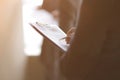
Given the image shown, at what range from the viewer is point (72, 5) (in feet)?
4.04

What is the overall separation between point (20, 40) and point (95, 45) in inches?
33.7

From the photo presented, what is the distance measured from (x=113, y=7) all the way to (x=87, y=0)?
0.07 meters

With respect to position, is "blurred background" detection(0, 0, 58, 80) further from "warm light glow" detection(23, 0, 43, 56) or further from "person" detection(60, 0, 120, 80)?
Result: "person" detection(60, 0, 120, 80)

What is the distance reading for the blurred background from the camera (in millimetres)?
1387

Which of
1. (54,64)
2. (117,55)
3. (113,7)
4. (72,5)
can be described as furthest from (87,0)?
(54,64)

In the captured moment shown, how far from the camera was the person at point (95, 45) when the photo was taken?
679mm

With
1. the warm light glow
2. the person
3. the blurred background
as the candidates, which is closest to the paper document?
the person

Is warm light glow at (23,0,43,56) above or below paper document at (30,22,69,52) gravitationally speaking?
below

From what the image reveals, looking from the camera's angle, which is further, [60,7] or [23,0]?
[23,0]

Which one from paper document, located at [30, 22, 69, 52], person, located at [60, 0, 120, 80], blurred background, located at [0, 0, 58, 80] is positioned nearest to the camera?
person, located at [60, 0, 120, 80]

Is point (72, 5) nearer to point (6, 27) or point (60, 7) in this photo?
point (60, 7)

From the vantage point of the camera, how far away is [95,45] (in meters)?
0.72

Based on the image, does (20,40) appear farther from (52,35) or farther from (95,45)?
(95,45)

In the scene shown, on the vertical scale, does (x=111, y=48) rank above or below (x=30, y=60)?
above
